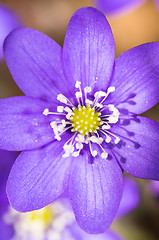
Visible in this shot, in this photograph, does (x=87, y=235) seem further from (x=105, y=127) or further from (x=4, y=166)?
(x=105, y=127)

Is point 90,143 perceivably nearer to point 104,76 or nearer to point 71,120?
point 71,120

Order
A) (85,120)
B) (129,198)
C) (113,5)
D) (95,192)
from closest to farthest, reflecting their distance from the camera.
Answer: (95,192)
(85,120)
(129,198)
(113,5)

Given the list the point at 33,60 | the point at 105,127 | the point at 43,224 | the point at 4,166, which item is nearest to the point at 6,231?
the point at 43,224

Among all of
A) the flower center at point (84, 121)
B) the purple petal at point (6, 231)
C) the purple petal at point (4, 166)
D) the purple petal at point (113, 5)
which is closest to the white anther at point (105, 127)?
the flower center at point (84, 121)

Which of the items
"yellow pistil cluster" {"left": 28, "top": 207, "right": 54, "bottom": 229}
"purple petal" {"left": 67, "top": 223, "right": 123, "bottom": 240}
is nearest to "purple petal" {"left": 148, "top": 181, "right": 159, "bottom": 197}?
"purple petal" {"left": 67, "top": 223, "right": 123, "bottom": 240}

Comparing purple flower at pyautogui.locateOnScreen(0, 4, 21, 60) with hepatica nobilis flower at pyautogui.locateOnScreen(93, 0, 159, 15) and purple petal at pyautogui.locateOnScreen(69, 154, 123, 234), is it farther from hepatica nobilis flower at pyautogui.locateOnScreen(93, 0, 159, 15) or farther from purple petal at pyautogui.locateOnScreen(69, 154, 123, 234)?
purple petal at pyautogui.locateOnScreen(69, 154, 123, 234)
